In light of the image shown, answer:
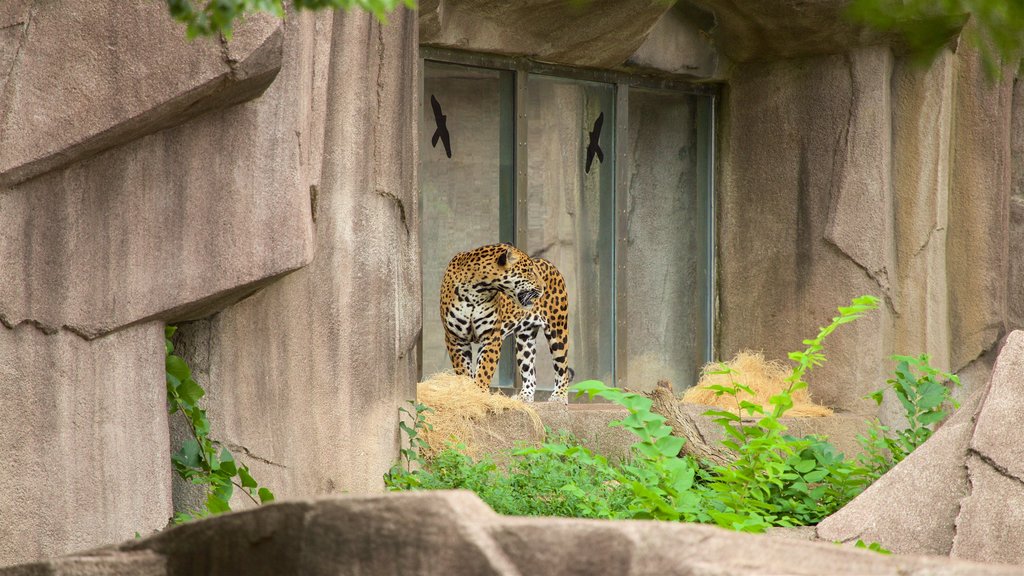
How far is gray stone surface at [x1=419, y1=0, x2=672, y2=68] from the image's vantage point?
9.40m

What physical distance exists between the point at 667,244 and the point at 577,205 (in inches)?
40.9

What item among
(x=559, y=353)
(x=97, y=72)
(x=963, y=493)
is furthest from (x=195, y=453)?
(x=559, y=353)

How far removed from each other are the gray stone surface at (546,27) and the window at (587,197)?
27 centimetres

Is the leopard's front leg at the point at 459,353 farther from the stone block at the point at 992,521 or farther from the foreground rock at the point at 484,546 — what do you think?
the foreground rock at the point at 484,546

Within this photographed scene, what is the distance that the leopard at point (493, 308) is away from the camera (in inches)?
381

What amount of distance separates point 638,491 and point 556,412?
3.37 meters

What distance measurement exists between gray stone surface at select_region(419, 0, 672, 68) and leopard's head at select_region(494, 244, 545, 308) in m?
1.46

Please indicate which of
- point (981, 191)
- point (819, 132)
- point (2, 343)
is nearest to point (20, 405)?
point (2, 343)

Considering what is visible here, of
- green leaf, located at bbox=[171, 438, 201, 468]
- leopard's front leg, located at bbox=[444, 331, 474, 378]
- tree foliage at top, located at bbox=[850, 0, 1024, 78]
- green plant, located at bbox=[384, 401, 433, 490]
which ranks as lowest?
green plant, located at bbox=[384, 401, 433, 490]

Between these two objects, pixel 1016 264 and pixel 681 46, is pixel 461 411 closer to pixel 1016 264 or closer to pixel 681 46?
pixel 681 46

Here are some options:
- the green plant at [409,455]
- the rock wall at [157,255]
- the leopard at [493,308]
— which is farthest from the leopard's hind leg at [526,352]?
the rock wall at [157,255]

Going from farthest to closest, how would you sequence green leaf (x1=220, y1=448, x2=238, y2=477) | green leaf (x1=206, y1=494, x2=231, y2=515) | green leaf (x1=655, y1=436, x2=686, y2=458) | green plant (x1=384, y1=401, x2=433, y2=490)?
green plant (x1=384, y1=401, x2=433, y2=490), green leaf (x1=220, y1=448, x2=238, y2=477), green leaf (x1=206, y1=494, x2=231, y2=515), green leaf (x1=655, y1=436, x2=686, y2=458)

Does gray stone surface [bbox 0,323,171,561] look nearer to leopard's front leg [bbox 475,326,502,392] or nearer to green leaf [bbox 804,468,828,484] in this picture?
green leaf [bbox 804,468,828,484]

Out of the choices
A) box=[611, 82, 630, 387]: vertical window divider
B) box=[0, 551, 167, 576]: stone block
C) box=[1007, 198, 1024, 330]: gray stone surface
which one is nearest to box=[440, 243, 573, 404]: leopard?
box=[611, 82, 630, 387]: vertical window divider
